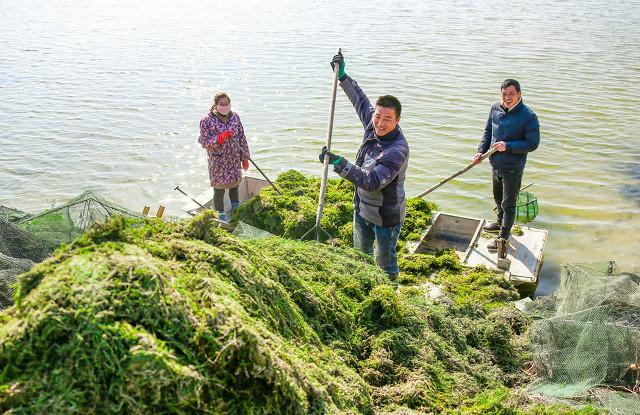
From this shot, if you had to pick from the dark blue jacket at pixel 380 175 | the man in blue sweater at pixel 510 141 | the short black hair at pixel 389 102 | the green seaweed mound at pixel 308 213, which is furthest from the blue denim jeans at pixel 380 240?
the man in blue sweater at pixel 510 141

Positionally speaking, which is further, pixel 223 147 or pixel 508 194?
pixel 223 147

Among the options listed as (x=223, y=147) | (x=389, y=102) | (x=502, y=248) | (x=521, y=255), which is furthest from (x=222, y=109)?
(x=521, y=255)

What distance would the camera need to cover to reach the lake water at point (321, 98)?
11.3 meters

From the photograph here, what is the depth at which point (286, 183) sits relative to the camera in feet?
29.2

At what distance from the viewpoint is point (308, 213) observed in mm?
7664

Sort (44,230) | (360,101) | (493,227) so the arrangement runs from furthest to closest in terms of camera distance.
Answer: (493,227)
(360,101)
(44,230)

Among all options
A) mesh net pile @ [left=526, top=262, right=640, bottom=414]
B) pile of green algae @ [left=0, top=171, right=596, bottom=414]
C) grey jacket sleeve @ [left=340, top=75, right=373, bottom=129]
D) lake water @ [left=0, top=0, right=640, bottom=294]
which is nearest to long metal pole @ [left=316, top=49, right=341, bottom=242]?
grey jacket sleeve @ [left=340, top=75, right=373, bottom=129]

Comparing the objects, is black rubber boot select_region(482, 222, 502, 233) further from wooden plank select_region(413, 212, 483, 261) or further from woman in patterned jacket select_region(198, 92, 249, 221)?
woman in patterned jacket select_region(198, 92, 249, 221)

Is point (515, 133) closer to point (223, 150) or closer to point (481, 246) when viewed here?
point (481, 246)

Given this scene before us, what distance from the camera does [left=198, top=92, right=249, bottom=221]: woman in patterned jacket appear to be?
308 inches

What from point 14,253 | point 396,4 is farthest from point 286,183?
point 396,4

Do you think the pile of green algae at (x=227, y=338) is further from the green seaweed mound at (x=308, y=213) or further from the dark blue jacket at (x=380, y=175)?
the green seaweed mound at (x=308, y=213)

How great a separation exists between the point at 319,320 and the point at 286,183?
5.18 meters

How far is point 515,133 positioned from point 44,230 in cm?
586
